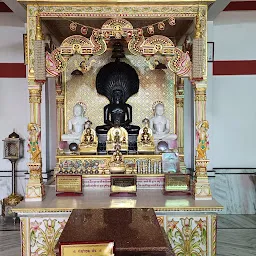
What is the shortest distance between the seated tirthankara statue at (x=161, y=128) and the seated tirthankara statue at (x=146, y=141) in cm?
28

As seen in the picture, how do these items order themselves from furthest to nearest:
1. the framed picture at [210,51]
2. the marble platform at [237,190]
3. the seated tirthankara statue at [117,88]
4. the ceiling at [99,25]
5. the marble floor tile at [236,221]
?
1. the marble platform at [237,190]
2. the framed picture at [210,51]
3. the seated tirthankara statue at [117,88]
4. the marble floor tile at [236,221]
5. the ceiling at [99,25]

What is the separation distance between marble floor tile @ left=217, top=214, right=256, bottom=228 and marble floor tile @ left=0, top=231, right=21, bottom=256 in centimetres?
284

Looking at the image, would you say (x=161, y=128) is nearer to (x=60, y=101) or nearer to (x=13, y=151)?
(x=60, y=101)

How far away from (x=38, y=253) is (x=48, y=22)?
8.80ft

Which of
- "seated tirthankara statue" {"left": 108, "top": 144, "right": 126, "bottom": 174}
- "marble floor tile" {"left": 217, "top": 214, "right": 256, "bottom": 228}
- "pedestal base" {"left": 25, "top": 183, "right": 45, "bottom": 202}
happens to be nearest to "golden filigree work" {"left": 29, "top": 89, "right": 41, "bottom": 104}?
"pedestal base" {"left": 25, "top": 183, "right": 45, "bottom": 202}

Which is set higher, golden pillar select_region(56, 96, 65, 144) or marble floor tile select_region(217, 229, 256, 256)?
golden pillar select_region(56, 96, 65, 144)

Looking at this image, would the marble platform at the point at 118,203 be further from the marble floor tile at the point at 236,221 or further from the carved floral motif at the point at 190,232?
the marble floor tile at the point at 236,221

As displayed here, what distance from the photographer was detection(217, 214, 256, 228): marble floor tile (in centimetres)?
585

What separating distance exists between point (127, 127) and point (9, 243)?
7.92 ft

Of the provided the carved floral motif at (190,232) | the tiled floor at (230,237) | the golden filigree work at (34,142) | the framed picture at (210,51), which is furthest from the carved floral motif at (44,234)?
the framed picture at (210,51)

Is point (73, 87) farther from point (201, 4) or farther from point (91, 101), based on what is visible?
point (201, 4)

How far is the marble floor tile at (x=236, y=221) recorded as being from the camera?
5848 mm

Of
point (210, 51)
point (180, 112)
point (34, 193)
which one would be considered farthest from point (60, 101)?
point (210, 51)

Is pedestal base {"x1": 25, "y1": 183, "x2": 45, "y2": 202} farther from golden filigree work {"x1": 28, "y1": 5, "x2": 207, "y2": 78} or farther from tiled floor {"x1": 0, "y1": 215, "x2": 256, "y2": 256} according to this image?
golden filigree work {"x1": 28, "y1": 5, "x2": 207, "y2": 78}
